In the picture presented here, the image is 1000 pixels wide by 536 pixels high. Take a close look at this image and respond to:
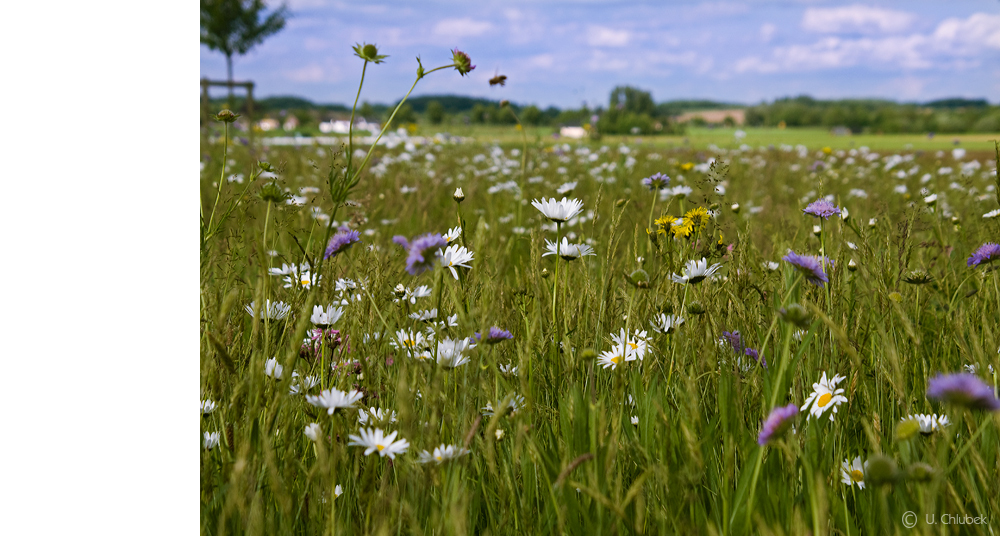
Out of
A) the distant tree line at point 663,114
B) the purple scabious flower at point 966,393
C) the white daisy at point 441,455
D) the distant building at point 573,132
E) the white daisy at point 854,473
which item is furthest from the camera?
the distant building at point 573,132

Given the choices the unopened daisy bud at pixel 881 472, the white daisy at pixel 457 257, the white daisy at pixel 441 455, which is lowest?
the white daisy at pixel 441 455

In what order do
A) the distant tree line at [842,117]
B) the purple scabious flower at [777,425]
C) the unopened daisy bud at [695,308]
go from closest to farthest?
the purple scabious flower at [777,425] < the unopened daisy bud at [695,308] < the distant tree line at [842,117]

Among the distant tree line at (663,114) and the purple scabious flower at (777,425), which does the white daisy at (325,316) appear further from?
the distant tree line at (663,114)

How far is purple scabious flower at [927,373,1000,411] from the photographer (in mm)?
627

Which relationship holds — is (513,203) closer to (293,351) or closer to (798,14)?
(798,14)

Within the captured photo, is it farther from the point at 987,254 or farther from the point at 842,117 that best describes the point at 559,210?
the point at 842,117

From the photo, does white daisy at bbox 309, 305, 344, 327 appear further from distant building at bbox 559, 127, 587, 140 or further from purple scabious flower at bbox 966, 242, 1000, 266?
distant building at bbox 559, 127, 587, 140

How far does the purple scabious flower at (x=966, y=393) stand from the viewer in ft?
2.06

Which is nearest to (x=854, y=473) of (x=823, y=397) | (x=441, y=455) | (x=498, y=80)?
(x=823, y=397)

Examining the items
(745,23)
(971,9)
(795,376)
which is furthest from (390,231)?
(971,9)

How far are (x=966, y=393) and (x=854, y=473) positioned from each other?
0.44m

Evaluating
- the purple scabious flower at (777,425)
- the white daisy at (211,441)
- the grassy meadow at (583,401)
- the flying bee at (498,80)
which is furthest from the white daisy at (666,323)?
the flying bee at (498,80)

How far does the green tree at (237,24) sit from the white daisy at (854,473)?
6.15 ft

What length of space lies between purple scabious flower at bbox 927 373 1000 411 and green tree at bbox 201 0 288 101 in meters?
1.91
